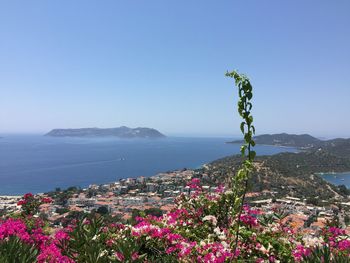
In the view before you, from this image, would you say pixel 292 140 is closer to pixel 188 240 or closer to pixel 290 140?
pixel 290 140

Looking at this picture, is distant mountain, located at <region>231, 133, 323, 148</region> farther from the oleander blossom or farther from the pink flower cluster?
the pink flower cluster

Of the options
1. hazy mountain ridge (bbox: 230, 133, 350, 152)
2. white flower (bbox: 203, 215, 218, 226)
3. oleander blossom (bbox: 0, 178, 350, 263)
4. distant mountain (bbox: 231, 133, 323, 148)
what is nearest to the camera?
oleander blossom (bbox: 0, 178, 350, 263)

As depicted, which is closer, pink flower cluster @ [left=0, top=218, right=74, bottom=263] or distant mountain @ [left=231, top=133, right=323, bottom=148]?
pink flower cluster @ [left=0, top=218, right=74, bottom=263]

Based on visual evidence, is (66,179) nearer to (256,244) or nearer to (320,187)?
(320,187)

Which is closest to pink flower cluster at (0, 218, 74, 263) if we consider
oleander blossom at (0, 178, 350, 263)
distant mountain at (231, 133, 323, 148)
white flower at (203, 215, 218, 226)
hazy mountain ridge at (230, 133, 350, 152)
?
oleander blossom at (0, 178, 350, 263)

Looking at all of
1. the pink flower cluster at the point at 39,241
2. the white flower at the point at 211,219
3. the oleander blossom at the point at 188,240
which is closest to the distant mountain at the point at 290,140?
the oleander blossom at the point at 188,240

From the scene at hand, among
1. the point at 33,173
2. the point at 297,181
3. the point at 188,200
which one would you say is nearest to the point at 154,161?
the point at 33,173

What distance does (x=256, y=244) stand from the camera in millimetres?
3109

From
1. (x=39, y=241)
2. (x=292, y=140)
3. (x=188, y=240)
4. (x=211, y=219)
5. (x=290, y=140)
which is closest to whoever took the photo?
(x=39, y=241)

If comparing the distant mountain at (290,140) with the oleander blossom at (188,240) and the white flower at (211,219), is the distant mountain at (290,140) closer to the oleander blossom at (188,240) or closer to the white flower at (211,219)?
the oleander blossom at (188,240)

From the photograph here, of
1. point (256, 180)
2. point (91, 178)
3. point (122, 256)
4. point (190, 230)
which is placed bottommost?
point (91, 178)

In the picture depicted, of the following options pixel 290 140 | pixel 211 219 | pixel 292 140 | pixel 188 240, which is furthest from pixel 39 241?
pixel 290 140

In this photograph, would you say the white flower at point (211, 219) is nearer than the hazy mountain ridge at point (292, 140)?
Yes

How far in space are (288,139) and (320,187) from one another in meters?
121
